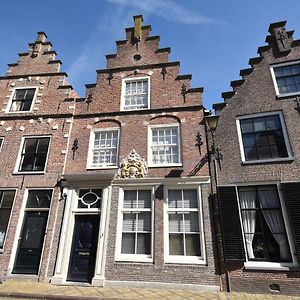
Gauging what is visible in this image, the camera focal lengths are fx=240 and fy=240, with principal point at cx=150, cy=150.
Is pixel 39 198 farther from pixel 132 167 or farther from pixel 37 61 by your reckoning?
pixel 37 61

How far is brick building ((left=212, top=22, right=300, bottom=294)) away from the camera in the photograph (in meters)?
7.96

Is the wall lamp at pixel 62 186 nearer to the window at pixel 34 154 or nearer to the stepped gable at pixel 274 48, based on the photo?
the window at pixel 34 154

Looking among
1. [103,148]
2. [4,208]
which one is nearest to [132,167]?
[103,148]

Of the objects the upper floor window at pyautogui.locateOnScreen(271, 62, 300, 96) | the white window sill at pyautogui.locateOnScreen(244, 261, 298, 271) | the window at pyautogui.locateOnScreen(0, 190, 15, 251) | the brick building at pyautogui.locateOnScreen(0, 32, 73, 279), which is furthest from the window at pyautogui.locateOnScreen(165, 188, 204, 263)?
the window at pyautogui.locateOnScreen(0, 190, 15, 251)

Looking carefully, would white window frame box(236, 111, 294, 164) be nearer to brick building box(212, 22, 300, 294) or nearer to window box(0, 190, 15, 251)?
brick building box(212, 22, 300, 294)

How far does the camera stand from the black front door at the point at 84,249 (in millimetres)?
8883

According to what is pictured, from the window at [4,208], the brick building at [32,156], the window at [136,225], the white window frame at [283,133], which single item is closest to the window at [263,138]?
the white window frame at [283,133]

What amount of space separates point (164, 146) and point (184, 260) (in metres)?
4.57

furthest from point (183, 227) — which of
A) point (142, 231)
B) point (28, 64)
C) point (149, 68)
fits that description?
point (28, 64)

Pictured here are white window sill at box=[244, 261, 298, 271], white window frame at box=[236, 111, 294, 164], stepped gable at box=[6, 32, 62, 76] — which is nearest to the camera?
white window sill at box=[244, 261, 298, 271]

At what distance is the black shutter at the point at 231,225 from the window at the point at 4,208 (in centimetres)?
876

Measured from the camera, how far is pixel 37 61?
45.2 feet

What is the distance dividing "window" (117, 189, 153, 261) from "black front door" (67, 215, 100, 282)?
1.05 meters

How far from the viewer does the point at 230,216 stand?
Result: 8.62 meters
